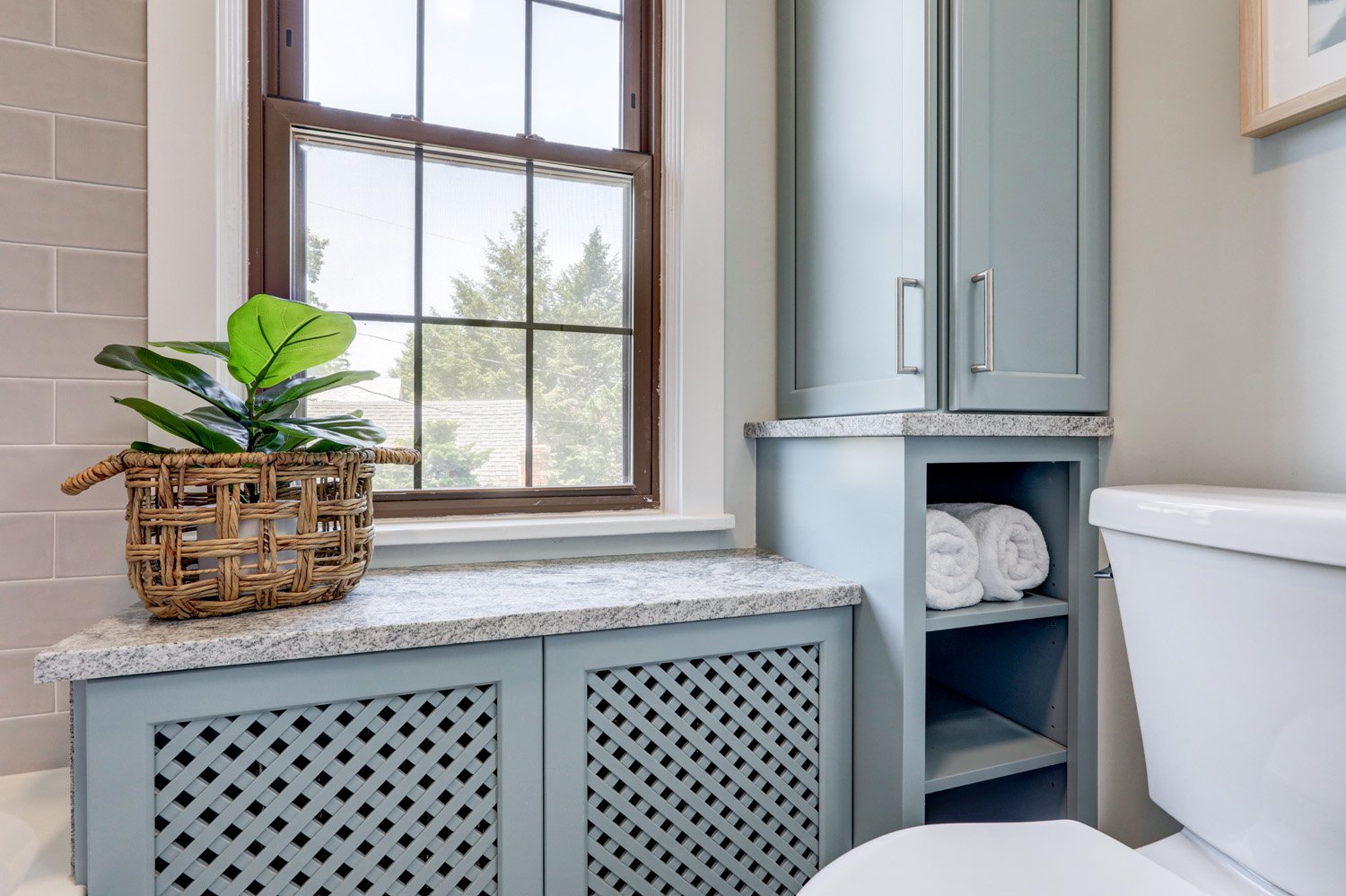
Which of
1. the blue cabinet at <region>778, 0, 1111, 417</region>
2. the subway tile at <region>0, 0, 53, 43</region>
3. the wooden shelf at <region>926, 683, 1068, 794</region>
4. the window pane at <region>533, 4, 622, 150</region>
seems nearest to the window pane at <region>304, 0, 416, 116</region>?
the window pane at <region>533, 4, 622, 150</region>

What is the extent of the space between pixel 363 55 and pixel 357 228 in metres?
0.34

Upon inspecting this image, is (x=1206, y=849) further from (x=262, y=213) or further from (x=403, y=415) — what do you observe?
(x=262, y=213)

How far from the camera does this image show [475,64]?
55.9 inches

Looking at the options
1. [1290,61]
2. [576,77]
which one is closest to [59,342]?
[576,77]

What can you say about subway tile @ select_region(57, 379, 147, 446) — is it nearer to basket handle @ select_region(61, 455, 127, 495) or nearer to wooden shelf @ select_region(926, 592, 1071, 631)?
basket handle @ select_region(61, 455, 127, 495)

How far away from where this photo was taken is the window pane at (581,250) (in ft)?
4.82

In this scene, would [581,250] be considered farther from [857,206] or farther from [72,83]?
[72,83]

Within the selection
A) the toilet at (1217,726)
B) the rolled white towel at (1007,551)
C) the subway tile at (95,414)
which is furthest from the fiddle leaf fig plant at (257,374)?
the rolled white towel at (1007,551)

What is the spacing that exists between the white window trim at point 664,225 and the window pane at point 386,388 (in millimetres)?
127

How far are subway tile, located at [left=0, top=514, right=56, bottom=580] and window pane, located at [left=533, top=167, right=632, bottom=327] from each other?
910 millimetres

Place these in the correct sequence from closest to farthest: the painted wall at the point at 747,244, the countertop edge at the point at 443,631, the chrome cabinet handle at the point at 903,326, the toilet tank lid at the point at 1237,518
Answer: the toilet tank lid at the point at 1237,518 < the countertop edge at the point at 443,631 < the chrome cabinet handle at the point at 903,326 < the painted wall at the point at 747,244

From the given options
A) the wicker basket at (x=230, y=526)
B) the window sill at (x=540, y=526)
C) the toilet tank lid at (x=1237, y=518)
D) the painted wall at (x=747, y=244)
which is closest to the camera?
the toilet tank lid at (x=1237, y=518)

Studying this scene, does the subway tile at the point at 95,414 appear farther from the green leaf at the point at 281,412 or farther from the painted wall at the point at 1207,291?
the painted wall at the point at 1207,291

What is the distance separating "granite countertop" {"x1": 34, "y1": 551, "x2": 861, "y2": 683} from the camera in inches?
32.4
